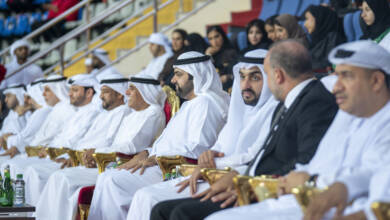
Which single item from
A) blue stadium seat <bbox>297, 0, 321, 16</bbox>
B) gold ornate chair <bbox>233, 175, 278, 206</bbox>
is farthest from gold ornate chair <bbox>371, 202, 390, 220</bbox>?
blue stadium seat <bbox>297, 0, 321, 16</bbox>

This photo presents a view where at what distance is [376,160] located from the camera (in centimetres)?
255

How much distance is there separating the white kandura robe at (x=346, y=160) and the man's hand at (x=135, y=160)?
2119 millimetres

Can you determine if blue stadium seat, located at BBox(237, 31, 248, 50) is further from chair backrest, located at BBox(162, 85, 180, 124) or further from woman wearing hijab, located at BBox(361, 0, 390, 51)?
woman wearing hijab, located at BBox(361, 0, 390, 51)

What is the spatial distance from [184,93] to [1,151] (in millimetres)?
3968

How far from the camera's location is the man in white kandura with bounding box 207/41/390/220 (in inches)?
102

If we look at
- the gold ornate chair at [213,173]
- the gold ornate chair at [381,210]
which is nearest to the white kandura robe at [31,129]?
the gold ornate chair at [213,173]

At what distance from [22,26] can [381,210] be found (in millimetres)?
11969

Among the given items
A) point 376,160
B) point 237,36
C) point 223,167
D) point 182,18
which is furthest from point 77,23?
point 376,160

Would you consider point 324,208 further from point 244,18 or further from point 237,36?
point 244,18

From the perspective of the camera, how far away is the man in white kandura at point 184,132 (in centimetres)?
441

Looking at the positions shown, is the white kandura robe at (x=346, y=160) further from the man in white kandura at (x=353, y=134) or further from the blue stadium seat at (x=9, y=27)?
the blue stadium seat at (x=9, y=27)

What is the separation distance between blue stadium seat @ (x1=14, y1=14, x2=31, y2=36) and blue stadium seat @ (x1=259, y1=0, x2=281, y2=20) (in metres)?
6.20

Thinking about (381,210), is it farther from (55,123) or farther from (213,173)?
(55,123)

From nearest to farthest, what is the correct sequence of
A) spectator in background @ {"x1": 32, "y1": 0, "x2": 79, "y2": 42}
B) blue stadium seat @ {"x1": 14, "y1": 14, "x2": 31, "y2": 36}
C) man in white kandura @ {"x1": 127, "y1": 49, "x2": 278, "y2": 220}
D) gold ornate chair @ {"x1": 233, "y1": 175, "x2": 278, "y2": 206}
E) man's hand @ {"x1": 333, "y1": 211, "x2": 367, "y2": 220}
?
man's hand @ {"x1": 333, "y1": 211, "x2": 367, "y2": 220}, gold ornate chair @ {"x1": 233, "y1": 175, "x2": 278, "y2": 206}, man in white kandura @ {"x1": 127, "y1": 49, "x2": 278, "y2": 220}, spectator in background @ {"x1": 32, "y1": 0, "x2": 79, "y2": 42}, blue stadium seat @ {"x1": 14, "y1": 14, "x2": 31, "y2": 36}
